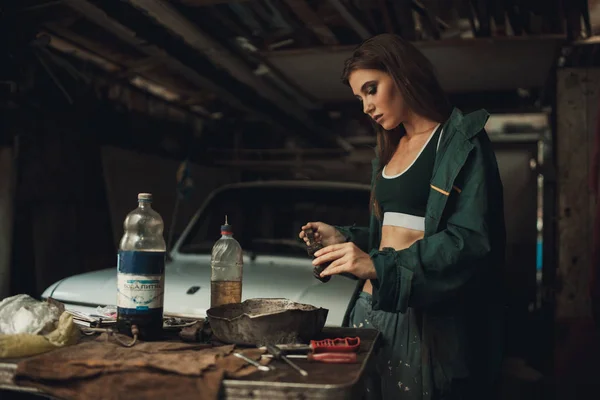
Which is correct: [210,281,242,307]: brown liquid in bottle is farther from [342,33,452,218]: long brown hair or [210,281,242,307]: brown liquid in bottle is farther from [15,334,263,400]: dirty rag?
[342,33,452,218]: long brown hair

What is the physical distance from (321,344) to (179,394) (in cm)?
41

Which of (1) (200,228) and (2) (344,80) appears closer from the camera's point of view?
(2) (344,80)

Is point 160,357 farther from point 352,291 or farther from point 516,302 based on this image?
point 516,302

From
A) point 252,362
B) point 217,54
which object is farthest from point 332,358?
point 217,54

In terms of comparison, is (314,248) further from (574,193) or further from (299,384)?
(574,193)

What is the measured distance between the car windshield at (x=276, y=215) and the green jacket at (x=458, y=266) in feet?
5.59

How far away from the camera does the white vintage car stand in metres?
2.93

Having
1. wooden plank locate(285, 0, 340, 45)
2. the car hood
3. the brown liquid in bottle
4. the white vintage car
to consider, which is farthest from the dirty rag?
wooden plank locate(285, 0, 340, 45)

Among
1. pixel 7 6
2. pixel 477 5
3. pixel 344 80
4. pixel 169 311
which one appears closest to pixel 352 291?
pixel 169 311

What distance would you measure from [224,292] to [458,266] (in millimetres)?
845

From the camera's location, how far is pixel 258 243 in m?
3.65

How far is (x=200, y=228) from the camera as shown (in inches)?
154

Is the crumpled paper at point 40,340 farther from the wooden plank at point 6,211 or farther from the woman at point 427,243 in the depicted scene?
the wooden plank at point 6,211

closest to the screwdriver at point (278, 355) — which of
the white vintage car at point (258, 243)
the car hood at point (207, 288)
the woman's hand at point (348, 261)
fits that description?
the woman's hand at point (348, 261)
